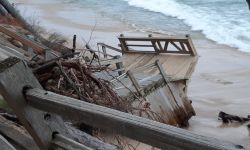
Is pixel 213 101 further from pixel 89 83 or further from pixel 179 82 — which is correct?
pixel 89 83

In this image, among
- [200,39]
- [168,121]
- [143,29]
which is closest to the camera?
[168,121]

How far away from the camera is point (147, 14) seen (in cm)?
2998

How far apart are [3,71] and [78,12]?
27.0 metres

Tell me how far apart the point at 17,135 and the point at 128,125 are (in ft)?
5.67

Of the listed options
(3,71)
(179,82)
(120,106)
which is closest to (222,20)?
(179,82)

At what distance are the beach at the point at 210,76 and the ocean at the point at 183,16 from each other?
95cm

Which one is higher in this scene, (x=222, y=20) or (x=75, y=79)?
(x=75, y=79)

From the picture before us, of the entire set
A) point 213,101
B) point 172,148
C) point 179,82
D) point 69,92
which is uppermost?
point 172,148

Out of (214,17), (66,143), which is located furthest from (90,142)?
(214,17)

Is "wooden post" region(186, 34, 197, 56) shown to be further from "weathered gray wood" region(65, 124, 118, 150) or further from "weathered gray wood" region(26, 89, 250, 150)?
"weathered gray wood" region(26, 89, 250, 150)

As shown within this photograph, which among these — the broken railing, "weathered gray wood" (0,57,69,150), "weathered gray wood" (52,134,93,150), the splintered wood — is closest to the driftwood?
the splintered wood

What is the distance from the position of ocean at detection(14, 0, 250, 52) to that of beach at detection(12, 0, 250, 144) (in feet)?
3.10

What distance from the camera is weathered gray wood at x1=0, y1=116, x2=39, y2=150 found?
3473 mm

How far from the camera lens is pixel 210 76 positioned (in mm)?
16344
